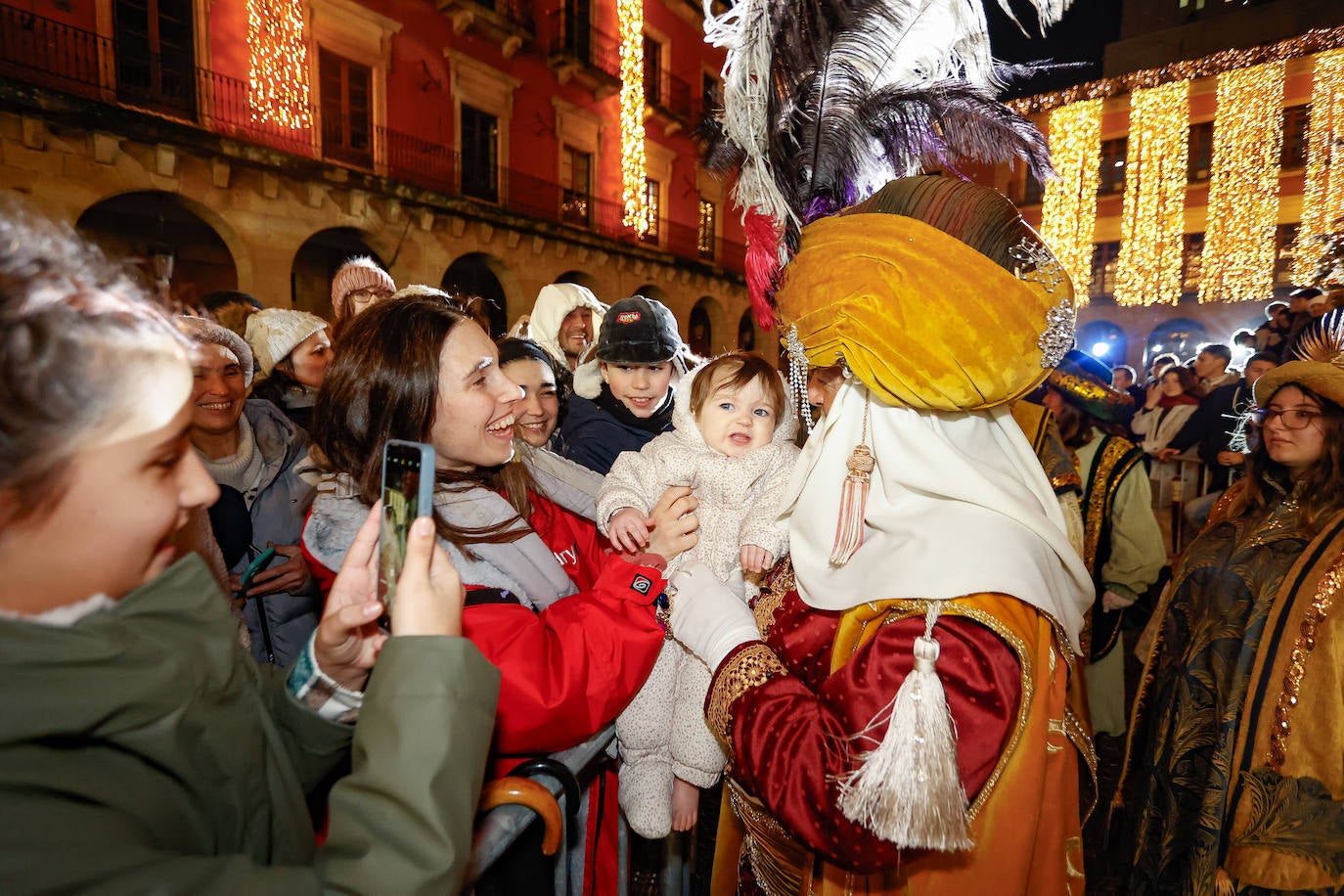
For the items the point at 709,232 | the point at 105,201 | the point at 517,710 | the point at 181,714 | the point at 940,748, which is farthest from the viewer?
the point at 709,232

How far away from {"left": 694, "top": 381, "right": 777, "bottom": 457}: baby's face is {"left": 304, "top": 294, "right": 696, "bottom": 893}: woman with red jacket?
24.4 inches

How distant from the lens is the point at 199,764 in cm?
90

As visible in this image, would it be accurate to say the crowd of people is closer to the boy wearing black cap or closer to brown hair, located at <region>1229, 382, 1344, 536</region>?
brown hair, located at <region>1229, 382, 1344, 536</region>

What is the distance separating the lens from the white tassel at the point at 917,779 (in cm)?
125

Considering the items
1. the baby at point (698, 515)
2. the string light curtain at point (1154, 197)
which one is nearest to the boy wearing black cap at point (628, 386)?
the baby at point (698, 515)

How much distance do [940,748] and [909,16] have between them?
2.09m

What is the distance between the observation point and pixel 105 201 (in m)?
11.3

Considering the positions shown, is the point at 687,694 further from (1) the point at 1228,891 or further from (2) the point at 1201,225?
(2) the point at 1201,225

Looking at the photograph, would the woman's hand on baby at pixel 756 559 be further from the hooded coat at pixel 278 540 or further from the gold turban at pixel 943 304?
the hooded coat at pixel 278 540

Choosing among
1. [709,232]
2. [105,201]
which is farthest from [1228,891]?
[709,232]

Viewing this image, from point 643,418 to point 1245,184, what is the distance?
2143cm

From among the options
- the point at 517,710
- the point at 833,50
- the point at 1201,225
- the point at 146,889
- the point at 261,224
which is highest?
the point at 1201,225

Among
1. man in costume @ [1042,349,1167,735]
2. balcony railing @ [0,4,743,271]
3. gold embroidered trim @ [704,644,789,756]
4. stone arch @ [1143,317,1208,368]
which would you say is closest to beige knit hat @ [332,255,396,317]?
gold embroidered trim @ [704,644,789,756]

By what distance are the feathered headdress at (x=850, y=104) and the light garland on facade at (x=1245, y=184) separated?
20698mm
